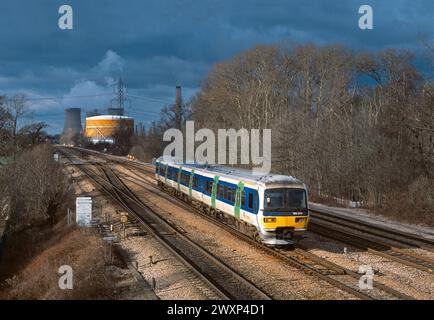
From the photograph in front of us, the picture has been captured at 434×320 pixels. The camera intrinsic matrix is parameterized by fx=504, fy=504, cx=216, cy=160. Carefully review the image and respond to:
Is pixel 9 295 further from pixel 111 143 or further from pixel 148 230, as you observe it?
pixel 111 143

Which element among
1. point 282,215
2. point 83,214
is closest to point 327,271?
point 282,215

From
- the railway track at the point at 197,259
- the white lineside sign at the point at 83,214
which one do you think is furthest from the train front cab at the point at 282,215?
the white lineside sign at the point at 83,214

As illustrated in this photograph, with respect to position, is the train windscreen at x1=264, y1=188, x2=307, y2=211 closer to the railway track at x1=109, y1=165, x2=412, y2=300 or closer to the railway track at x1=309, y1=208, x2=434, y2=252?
the railway track at x1=109, y1=165, x2=412, y2=300

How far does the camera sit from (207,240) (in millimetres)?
20609

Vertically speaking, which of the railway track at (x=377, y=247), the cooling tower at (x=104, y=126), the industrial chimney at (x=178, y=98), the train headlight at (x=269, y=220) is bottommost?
the railway track at (x=377, y=247)

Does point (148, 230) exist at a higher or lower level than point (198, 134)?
lower

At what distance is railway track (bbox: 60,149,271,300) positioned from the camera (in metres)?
13.2

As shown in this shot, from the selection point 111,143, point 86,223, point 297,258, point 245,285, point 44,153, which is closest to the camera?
point 245,285

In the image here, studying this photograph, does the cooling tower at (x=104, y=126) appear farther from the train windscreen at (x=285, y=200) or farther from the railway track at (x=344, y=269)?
the train windscreen at (x=285, y=200)

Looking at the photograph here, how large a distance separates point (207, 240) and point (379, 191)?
15.1 meters

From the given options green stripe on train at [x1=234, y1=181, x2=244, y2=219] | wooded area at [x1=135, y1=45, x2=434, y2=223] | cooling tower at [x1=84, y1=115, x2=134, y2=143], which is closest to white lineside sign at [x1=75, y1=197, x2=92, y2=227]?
green stripe on train at [x1=234, y1=181, x2=244, y2=219]

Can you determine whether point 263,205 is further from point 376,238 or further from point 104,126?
point 104,126

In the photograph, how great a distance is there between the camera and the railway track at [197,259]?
13.2 meters
